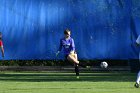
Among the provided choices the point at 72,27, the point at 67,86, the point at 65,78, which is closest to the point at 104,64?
the point at 72,27

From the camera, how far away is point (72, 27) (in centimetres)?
3102

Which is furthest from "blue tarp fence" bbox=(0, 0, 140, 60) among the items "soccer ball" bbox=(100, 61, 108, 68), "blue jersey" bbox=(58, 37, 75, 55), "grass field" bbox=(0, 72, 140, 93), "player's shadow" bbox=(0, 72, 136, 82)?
"grass field" bbox=(0, 72, 140, 93)

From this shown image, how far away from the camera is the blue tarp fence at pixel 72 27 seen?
101 ft

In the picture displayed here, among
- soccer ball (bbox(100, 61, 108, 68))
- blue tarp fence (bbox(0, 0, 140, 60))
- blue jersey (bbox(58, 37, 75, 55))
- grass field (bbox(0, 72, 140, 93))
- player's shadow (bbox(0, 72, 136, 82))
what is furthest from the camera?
soccer ball (bbox(100, 61, 108, 68))

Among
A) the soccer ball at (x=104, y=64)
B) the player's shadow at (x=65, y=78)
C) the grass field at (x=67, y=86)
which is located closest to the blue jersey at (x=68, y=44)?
the player's shadow at (x=65, y=78)

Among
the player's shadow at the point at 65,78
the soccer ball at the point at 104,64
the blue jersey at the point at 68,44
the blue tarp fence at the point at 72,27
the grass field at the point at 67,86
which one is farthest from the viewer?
the soccer ball at the point at 104,64

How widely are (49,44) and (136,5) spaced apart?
5.09 metres

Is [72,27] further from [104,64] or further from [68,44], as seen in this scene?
[68,44]

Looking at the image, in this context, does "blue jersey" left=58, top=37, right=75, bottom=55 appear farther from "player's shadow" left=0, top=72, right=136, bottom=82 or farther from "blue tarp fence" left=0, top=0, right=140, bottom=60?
"blue tarp fence" left=0, top=0, right=140, bottom=60

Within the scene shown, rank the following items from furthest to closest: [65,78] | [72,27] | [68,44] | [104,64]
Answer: [104,64] → [72,27] → [65,78] → [68,44]

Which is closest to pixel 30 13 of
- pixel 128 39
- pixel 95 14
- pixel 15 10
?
pixel 15 10

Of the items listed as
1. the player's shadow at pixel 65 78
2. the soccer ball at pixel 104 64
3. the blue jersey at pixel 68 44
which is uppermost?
the blue jersey at pixel 68 44

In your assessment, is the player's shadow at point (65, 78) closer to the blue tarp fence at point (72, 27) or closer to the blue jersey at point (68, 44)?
the blue jersey at point (68, 44)

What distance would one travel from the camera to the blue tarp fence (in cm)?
3091
